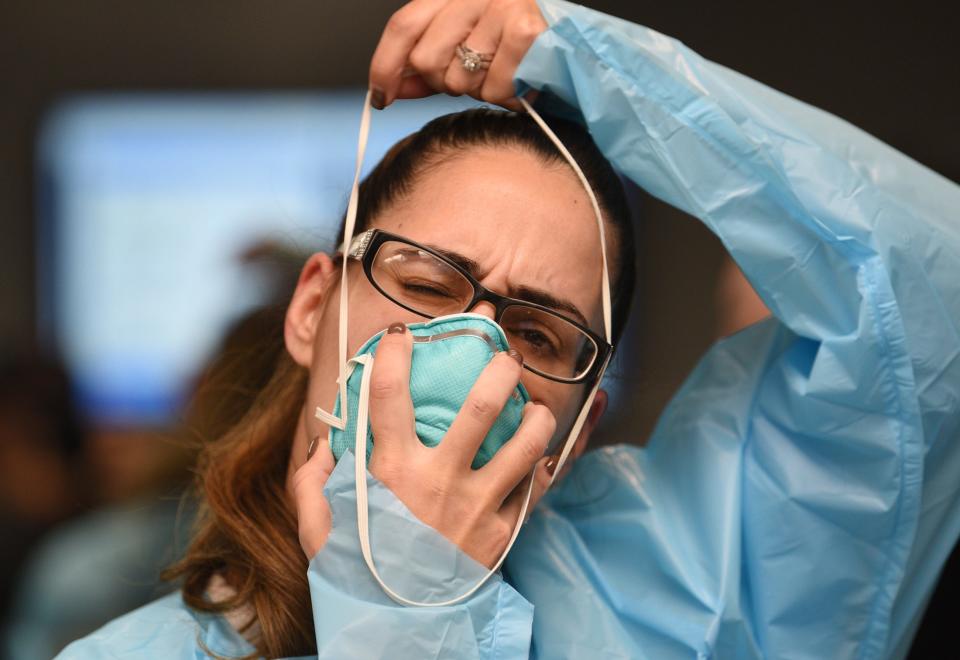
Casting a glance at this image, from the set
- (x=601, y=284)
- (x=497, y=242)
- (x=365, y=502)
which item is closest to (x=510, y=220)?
(x=497, y=242)

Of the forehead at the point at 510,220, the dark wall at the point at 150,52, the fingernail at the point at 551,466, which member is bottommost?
the dark wall at the point at 150,52

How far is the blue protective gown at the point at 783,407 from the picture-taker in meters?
1.12

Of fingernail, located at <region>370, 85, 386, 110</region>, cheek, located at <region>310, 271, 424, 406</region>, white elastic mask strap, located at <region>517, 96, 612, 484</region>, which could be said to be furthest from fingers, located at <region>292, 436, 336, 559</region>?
fingernail, located at <region>370, 85, 386, 110</region>

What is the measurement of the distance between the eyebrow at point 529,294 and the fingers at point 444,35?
0.24 m

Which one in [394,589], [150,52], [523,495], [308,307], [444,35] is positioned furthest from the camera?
[150,52]

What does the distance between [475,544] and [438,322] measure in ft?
0.80

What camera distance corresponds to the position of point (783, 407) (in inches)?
48.1

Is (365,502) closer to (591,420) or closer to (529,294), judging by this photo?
(529,294)

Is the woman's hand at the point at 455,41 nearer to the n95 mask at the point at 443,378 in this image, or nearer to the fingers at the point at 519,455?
the n95 mask at the point at 443,378

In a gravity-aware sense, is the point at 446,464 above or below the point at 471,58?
below

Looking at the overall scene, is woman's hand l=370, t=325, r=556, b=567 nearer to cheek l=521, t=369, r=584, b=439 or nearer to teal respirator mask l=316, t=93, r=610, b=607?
teal respirator mask l=316, t=93, r=610, b=607

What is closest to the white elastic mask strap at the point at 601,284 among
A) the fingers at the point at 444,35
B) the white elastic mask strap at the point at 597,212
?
the white elastic mask strap at the point at 597,212

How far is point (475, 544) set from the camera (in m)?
1.01

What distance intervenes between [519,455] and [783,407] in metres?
0.39
